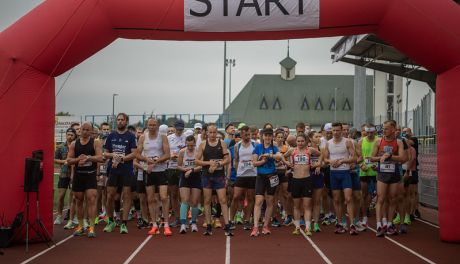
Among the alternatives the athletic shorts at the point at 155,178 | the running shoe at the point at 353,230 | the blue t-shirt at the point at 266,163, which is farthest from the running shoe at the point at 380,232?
the athletic shorts at the point at 155,178

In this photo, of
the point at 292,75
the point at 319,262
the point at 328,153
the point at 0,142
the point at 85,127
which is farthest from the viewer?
the point at 292,75

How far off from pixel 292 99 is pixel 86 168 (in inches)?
3588

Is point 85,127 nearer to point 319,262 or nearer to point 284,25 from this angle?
point 284,25

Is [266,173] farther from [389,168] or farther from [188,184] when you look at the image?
[389,168]

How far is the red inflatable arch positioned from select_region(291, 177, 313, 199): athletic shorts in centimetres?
251

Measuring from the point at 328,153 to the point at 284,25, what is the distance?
315 cm

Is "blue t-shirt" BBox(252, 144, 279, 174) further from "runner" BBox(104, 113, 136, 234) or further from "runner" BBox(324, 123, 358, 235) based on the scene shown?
"runner" BBox(104, 113, 136, 234)

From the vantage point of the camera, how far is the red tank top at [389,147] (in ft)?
41.1

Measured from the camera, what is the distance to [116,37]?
11617mm

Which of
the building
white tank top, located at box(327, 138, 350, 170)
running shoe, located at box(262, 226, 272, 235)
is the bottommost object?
running shoe, located at box(262, 226, 272, 235)

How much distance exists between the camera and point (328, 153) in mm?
13266

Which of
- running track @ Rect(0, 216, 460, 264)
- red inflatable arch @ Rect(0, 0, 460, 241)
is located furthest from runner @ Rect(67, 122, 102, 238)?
red inflatable arch @ Rect(0, 0, 460, 241)

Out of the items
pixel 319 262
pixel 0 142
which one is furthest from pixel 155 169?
pixel 319 262

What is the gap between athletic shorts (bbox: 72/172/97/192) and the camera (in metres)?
12.2
